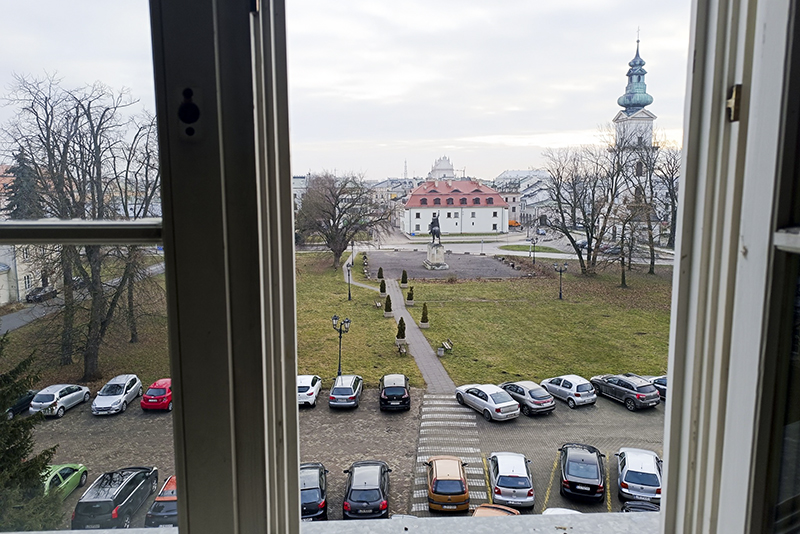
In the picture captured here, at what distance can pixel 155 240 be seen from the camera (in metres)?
0.33

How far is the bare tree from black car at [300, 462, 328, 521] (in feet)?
9.76

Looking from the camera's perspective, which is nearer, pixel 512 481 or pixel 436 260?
pixel 512 481

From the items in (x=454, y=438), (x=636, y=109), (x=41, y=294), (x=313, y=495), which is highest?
(x=636, y=109)

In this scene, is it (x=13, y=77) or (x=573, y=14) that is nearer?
(x=13, y=77)

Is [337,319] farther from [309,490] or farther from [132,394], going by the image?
[132,394]

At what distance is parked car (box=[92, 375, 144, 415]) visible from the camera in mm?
376

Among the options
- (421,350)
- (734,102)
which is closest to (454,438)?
(421,350)

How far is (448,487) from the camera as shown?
217 cm

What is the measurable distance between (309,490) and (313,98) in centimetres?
260

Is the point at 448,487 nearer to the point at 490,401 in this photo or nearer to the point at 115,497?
the point at 490,401

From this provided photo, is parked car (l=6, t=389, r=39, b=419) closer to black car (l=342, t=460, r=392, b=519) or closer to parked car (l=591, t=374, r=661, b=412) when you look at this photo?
black car (l=342, t=460, r=392, b=519)

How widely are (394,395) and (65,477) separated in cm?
314

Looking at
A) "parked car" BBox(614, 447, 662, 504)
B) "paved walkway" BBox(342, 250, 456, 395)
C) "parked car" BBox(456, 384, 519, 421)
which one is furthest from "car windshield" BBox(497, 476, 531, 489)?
"paved walkway" BBox(342, 250, 456, 395)

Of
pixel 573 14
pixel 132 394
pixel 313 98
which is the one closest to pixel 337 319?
pixel 313 98
